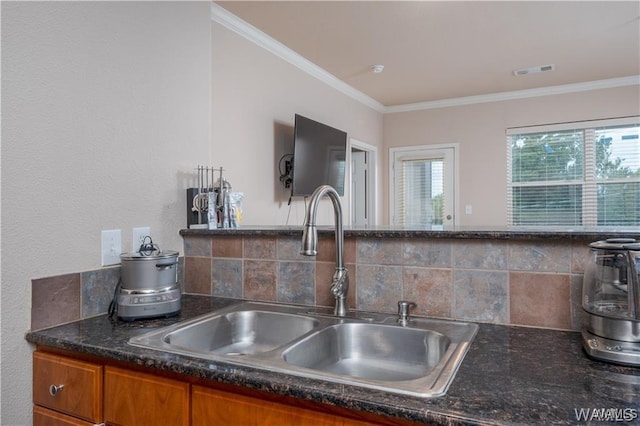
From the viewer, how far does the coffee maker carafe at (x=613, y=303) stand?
2.91ft

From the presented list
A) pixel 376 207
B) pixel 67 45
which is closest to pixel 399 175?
pixel 376 207

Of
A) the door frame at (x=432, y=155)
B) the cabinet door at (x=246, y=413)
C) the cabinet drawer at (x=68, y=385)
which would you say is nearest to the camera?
the cabinet door at (x=246, y=413)

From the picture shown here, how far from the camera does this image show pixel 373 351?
1.23 m

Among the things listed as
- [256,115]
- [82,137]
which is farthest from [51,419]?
[256,115]

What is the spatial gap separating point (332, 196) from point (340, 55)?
2618mm

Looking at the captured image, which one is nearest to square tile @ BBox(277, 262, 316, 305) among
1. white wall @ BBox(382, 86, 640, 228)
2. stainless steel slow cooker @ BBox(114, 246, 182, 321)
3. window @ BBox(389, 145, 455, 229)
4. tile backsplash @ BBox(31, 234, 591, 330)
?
tile backsplash @ BBox(31, 234, 591, 330)

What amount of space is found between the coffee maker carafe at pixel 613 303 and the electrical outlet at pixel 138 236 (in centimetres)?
147

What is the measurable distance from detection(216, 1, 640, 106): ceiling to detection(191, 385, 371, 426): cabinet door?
8.03 ft

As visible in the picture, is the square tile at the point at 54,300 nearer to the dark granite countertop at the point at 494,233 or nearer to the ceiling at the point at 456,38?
the dark granite countertop at the point at 494,233

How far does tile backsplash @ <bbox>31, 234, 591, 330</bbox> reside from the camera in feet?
3.76

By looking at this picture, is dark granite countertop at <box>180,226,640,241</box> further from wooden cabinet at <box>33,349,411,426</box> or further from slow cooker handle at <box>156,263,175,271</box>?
wooden cabinet at <box>33,349,411,426</box>

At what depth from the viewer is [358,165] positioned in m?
5.32

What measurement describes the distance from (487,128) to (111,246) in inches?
185

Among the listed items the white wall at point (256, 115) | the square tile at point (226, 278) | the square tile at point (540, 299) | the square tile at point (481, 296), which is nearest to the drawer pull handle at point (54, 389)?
the square tile at point (226, 278)
